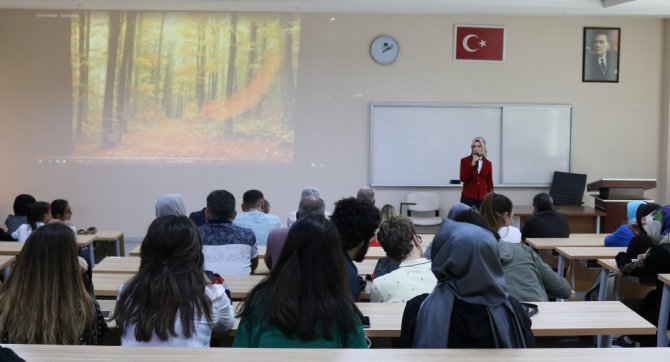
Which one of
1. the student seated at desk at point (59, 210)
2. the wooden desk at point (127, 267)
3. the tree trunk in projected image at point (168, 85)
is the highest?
the tree trunk in projected image at point (168, 85)

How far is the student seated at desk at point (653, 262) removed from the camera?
4.03 metres

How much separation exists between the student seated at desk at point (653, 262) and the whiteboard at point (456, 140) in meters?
4.00

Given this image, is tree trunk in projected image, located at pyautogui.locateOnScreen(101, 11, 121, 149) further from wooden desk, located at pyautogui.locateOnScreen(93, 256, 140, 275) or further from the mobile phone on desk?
the mobile phone on desk

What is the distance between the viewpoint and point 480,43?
8.18 metres

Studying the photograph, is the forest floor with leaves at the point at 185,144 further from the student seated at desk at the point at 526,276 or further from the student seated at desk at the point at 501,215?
the student seated at desk at the point at 526,276

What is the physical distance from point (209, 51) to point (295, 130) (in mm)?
1405

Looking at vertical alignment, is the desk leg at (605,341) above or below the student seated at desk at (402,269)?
below

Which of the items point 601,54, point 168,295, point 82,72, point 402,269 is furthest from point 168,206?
point 601,54

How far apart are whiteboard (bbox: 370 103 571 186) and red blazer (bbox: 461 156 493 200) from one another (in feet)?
2.59

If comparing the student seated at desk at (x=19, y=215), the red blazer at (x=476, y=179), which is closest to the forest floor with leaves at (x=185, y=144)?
the student seated at desk at (x=19, y=215)

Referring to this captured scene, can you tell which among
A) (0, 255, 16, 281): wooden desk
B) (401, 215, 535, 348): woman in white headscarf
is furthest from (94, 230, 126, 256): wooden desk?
(401, 215, 535, 348): woman in white headscarf

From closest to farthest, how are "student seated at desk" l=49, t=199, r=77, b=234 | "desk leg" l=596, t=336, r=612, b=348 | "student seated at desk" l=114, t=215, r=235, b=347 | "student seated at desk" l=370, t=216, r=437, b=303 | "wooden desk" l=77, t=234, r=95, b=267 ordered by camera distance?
"student seated at desk" l=114, t=215, r=235, b=347 < "student seated at desk" l=370, t=216, r=437, b=303 < "desk leg" l=596, t=336, r=612, b=348 < "wooden desk" l=77, t=234, r=95, b=267 < "student seated at desk" l=49, t=199, r=77, b=234

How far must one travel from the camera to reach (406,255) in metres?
3.21

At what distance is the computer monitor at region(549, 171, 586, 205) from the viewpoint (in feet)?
26.4
